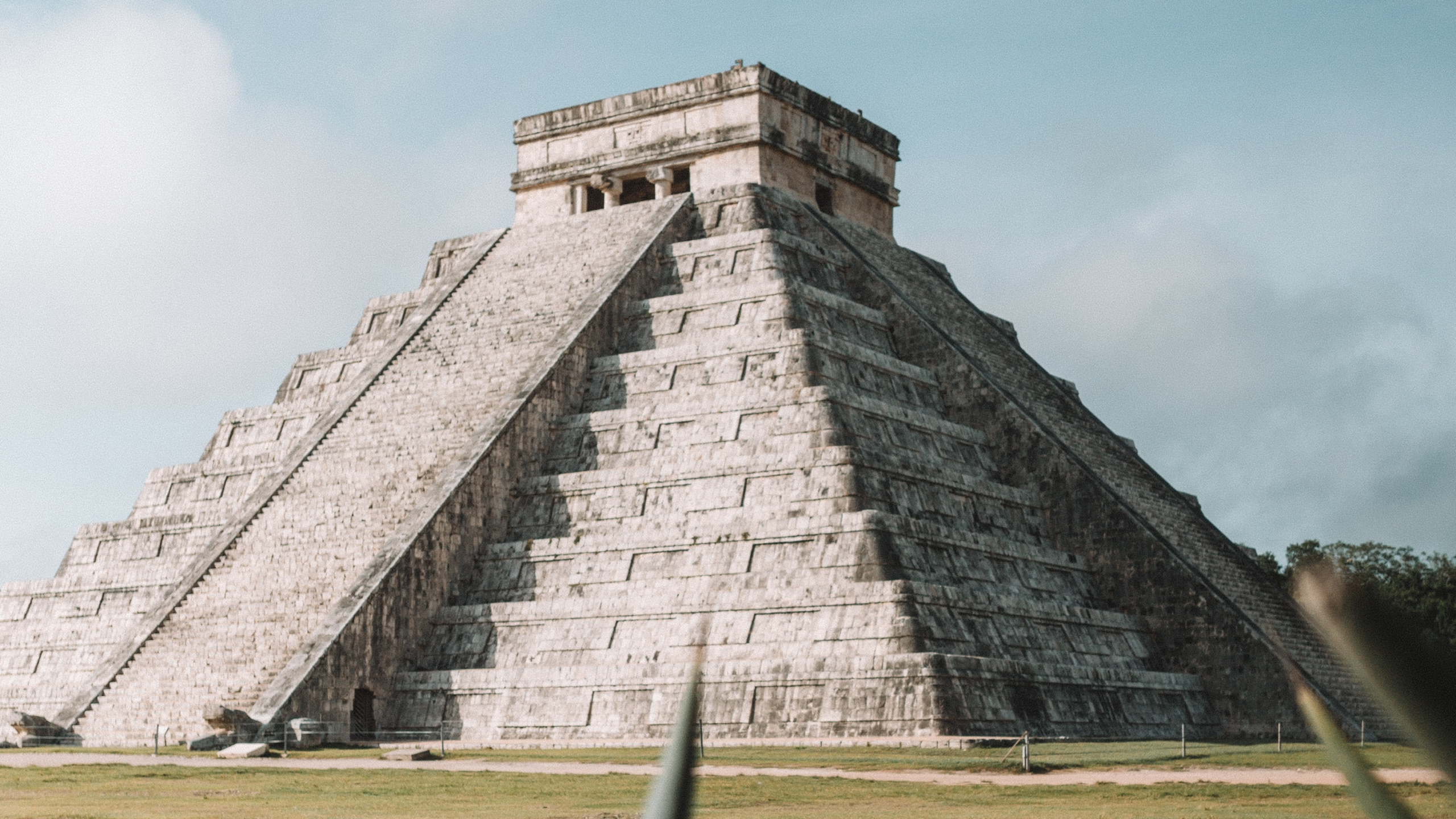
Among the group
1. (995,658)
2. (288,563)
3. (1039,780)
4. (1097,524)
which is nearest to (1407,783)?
(1039,780)

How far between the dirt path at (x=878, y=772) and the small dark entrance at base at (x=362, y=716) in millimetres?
3266

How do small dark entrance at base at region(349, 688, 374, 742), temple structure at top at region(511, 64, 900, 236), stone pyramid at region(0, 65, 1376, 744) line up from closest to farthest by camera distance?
stone pyramid at region(0, 65, 1376, 744) → small dark entrance at base at region(349, 688, 374, 742) → temple structure at top at region(511, 64, 900, 236)

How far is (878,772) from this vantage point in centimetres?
1519

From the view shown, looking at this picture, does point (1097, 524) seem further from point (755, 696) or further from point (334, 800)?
point (334, 800)

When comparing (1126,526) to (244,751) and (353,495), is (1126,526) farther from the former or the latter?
(244,751)

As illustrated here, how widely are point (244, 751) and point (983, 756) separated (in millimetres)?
8081

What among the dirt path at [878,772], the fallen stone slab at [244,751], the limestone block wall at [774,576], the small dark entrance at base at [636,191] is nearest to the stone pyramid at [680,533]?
the limestone block wall at [774,576]

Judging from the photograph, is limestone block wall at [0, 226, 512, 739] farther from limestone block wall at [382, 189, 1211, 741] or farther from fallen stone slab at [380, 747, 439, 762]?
fallen stone slab at [380, 747, 439, 762]

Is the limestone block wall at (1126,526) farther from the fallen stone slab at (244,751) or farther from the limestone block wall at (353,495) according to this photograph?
the fallen stone slab at (244,751)

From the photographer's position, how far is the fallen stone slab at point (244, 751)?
18016 millimetres

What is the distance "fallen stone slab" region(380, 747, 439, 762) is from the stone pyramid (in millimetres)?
2845

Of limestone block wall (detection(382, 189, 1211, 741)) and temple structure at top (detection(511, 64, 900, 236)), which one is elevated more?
temple structure at top (detection(511, 64, 900, 236))

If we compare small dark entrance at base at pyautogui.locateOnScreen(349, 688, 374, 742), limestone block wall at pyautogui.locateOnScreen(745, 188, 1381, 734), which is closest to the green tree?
limestone block wall at pyautogui.locateOnScreen(745, 188, 1381, 734)

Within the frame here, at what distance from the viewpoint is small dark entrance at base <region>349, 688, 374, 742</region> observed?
68.8 feet
